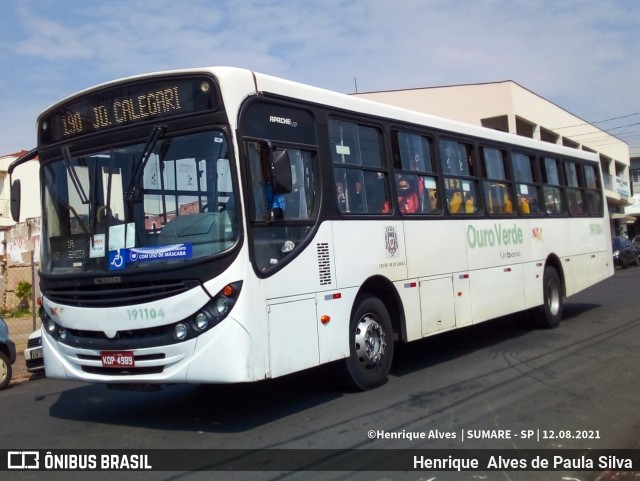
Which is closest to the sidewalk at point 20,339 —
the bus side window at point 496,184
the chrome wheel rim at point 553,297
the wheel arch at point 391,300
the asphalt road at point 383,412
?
the asphalt road at point 383,412

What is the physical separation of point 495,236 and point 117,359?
6.80 m

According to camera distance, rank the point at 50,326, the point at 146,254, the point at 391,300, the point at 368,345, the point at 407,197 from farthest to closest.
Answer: the point at 407,197
the point at 391,300
the point at 368,345
the point at 50,326
the point at 146,254

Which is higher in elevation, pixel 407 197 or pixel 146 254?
pixel 407 197

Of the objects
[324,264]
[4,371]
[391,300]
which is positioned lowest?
[4,371]

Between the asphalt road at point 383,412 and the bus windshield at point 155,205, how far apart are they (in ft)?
5.69

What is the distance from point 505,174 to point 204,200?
7.01 metres

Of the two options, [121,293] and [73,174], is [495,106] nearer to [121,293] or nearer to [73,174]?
[73,174]

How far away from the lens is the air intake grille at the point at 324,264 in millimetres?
7547

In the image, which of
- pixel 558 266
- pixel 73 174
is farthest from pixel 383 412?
pixel 558 266

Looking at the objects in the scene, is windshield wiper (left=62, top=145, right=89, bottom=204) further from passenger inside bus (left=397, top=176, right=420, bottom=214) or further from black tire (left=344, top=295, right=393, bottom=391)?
A: passenger inside bus (left=397, top=176, right=420, bottom=214)

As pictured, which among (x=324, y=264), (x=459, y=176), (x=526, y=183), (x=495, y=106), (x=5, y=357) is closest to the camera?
(x=324, y=264)

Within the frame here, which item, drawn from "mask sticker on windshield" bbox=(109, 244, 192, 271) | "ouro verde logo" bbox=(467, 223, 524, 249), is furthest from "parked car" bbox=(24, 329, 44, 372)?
"ouro verde logo" bbox=(467, 223, 524, 249)

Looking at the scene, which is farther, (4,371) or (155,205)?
(4,371)

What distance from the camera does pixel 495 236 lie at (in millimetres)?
11383
